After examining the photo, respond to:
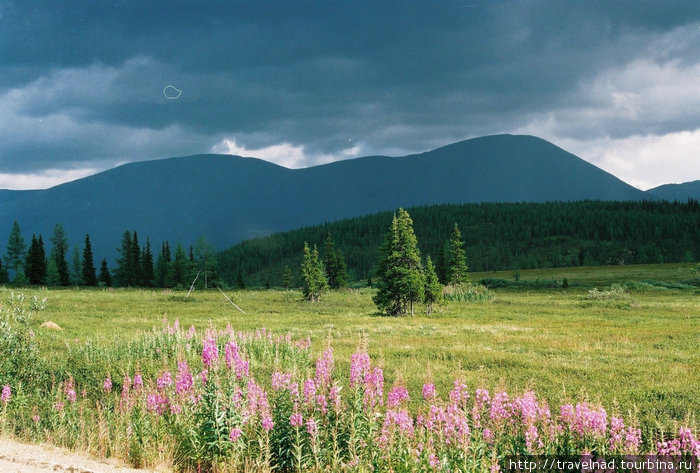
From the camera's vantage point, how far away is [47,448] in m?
8.25

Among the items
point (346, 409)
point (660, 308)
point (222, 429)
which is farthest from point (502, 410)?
point (660, 308)

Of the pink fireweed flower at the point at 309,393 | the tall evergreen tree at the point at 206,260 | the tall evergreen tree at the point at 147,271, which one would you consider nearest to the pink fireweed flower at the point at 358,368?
the pink fireweed flower at the point at 309,393

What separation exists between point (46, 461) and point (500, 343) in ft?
71.1

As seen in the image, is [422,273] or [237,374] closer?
[237,374]

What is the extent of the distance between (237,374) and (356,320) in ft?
93.2

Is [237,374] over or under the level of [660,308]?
over

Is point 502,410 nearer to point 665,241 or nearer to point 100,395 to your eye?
point 100,395

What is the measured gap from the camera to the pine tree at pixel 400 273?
40531mm

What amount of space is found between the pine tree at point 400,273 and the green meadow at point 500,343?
212 centimetres

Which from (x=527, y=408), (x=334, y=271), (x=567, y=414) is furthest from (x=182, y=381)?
(x=334, y=271)

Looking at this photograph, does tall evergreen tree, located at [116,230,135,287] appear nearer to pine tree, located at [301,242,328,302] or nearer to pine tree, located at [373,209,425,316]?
pine tree, located at [301,242,328,302]

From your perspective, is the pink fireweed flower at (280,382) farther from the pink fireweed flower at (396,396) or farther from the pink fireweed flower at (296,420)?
the pink fireweed flower at (396,396)

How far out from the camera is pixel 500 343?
82.6ft

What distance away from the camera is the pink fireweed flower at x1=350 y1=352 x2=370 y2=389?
309 inches
